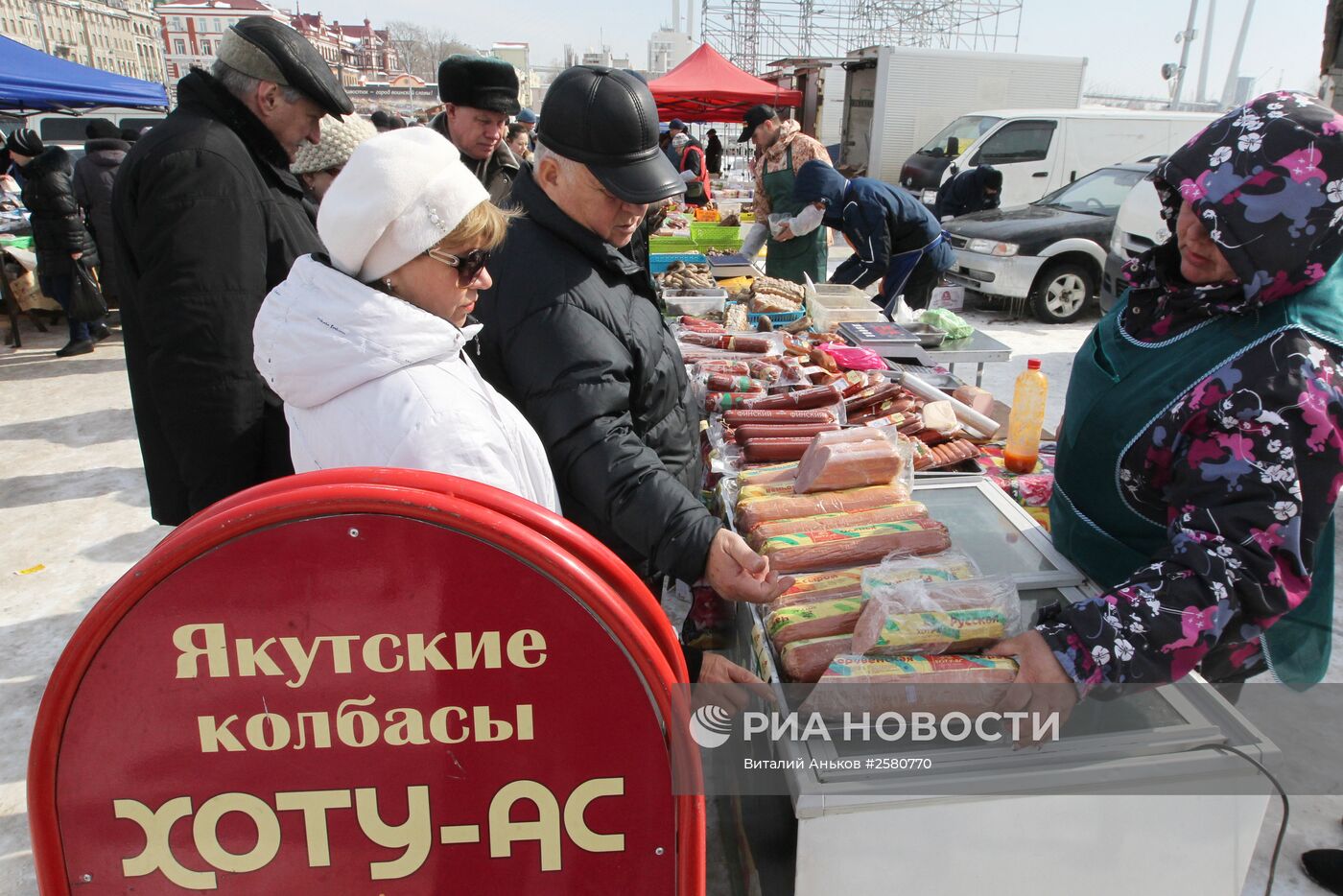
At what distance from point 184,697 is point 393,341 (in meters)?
0.61

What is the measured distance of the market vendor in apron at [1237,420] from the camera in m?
1.32

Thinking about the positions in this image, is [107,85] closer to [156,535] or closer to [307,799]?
[156,535]

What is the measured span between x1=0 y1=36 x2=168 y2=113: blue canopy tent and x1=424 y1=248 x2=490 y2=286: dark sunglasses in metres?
11.2

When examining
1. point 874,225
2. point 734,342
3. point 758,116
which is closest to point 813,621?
point 734,342

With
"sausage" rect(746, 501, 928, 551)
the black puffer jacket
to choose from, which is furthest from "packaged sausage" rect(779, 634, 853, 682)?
the black puffer jacket

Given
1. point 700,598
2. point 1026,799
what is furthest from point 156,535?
point 1026,799

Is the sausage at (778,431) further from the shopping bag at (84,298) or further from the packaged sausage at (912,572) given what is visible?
the shopping bag at (84,298)

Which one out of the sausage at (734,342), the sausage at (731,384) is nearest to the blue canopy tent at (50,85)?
the sausage at (734,342)

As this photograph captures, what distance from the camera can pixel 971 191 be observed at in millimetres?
11953

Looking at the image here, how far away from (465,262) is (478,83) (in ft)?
10.2

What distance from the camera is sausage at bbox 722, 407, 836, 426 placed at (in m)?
2.73

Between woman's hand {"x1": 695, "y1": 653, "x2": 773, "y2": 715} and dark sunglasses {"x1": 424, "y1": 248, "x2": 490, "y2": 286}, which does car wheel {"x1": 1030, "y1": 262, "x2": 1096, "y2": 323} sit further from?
dark sunglasses {"x1": 424, "y1": 248, "x2": 490, "y2": 286}

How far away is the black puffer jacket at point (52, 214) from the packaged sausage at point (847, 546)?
8.47m

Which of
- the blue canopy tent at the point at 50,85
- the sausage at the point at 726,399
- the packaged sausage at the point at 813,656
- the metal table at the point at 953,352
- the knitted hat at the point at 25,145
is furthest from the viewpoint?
the blue canopy tent at the point at 50,85
